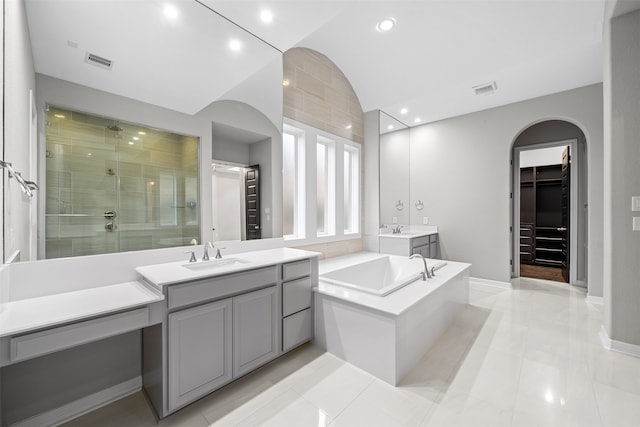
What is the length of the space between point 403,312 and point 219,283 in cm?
126

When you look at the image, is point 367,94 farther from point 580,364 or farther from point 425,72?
point 580,364

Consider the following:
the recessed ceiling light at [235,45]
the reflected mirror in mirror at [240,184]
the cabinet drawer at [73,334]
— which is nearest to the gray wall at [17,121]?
the cabinet drawer at [73,334]

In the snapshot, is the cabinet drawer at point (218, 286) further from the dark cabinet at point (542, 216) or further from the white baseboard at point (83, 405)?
the dark cabinet at point (542, 216)

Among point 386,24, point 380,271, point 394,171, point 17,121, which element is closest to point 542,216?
point 394,171

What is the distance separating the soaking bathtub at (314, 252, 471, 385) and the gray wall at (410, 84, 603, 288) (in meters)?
1.64

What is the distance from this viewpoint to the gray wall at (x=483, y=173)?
337cm

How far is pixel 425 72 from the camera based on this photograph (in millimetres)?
3471

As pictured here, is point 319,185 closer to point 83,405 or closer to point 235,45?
point 235,45

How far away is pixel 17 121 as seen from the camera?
128 centimetres

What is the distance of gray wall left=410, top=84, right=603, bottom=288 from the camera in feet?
11.0

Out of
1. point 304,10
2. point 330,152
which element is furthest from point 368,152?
point 304,10

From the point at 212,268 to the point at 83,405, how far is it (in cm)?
105

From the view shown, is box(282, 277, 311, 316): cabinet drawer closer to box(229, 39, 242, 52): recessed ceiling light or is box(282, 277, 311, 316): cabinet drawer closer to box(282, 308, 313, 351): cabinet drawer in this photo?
box(282, 308, 313, 351): cabinet drawer

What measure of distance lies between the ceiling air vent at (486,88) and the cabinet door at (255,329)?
3.68 meters
